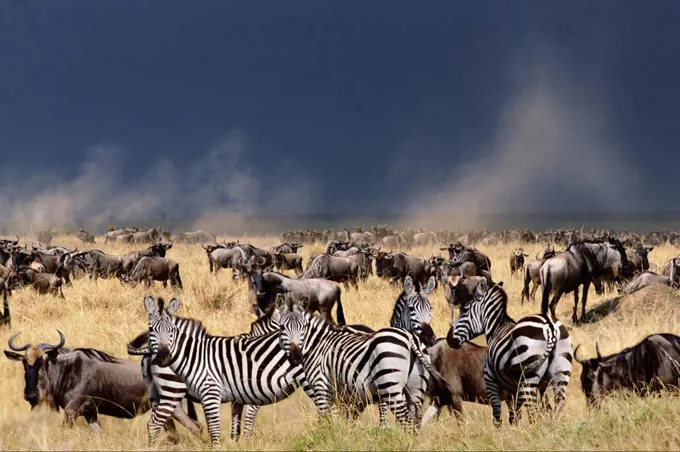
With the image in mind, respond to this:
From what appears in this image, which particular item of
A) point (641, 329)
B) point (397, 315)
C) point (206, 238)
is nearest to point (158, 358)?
point (397, 315)

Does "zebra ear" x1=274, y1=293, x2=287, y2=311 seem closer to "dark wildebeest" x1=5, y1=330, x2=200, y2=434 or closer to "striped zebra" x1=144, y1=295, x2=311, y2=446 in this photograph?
"striped zebra" x1=144, y1=295, x2=311, y2=446

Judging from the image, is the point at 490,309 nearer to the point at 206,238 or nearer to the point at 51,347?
the point at 51,347

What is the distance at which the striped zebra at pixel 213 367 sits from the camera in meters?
7.02

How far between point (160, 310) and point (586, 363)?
178 inches

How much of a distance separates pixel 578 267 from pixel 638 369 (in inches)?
332

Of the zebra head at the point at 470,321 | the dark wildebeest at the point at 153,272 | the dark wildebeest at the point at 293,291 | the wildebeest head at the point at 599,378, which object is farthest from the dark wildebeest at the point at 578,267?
the dark wildebeest at the point at 153,272

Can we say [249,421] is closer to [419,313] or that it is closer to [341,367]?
[341,367]

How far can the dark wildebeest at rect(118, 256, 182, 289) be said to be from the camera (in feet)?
69.8

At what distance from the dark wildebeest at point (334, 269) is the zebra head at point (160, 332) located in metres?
12.9

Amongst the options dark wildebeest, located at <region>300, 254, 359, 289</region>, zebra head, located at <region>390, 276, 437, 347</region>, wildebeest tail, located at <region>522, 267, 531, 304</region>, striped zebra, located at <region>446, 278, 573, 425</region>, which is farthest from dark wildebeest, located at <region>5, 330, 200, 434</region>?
wildebeest tail, located at <region>522, 267, 531, 304</region>

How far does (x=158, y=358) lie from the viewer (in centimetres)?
703

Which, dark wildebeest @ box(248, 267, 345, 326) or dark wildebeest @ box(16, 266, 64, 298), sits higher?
dark wildebeest @ box(16, 266, 64, 298)

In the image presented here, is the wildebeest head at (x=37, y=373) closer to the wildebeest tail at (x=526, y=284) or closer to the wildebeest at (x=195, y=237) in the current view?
the wildebeest tail at (x=526, y=284)

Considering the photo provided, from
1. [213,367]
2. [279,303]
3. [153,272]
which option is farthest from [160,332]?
Answer: [153,272]
